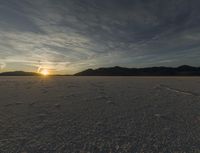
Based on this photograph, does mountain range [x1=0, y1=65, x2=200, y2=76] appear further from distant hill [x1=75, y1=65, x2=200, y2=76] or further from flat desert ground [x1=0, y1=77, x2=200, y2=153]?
flat desert ground [x1=0, y1=77, x2=200, y2=153]

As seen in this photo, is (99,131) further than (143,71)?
No

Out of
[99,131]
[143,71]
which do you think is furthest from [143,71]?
[99,131]

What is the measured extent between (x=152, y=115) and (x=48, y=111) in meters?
3.33

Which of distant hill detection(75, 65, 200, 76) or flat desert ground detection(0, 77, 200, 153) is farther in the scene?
distant hill detection(75, 65, 200, 76)

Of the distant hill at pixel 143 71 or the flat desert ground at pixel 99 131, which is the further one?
the distant hill at pixel 143 71

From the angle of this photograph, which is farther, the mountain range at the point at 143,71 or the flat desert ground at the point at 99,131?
the mountain range at the point at 143,71

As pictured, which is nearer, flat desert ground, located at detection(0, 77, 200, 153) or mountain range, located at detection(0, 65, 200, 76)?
flat desert ground, located at detection(0, 77, 200, 153)

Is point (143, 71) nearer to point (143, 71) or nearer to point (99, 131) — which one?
point (143, 71)

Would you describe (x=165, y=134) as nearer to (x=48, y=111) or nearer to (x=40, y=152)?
(x=40, y=152)

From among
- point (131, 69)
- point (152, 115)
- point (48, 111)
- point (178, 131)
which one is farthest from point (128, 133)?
point (131, 69)

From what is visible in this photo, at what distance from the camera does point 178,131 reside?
320 cm

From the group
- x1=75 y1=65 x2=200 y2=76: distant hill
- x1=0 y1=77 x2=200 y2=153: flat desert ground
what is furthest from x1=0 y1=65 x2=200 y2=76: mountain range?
x1=0 y1=77 x2=200 y2=153: flat desert ground

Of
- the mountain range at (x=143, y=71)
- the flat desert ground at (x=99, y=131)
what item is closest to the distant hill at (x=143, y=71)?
the mountain range at (x=143, y=71)

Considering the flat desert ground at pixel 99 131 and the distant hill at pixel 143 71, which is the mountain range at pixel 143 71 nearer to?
the distant hill at pixel 143 71
